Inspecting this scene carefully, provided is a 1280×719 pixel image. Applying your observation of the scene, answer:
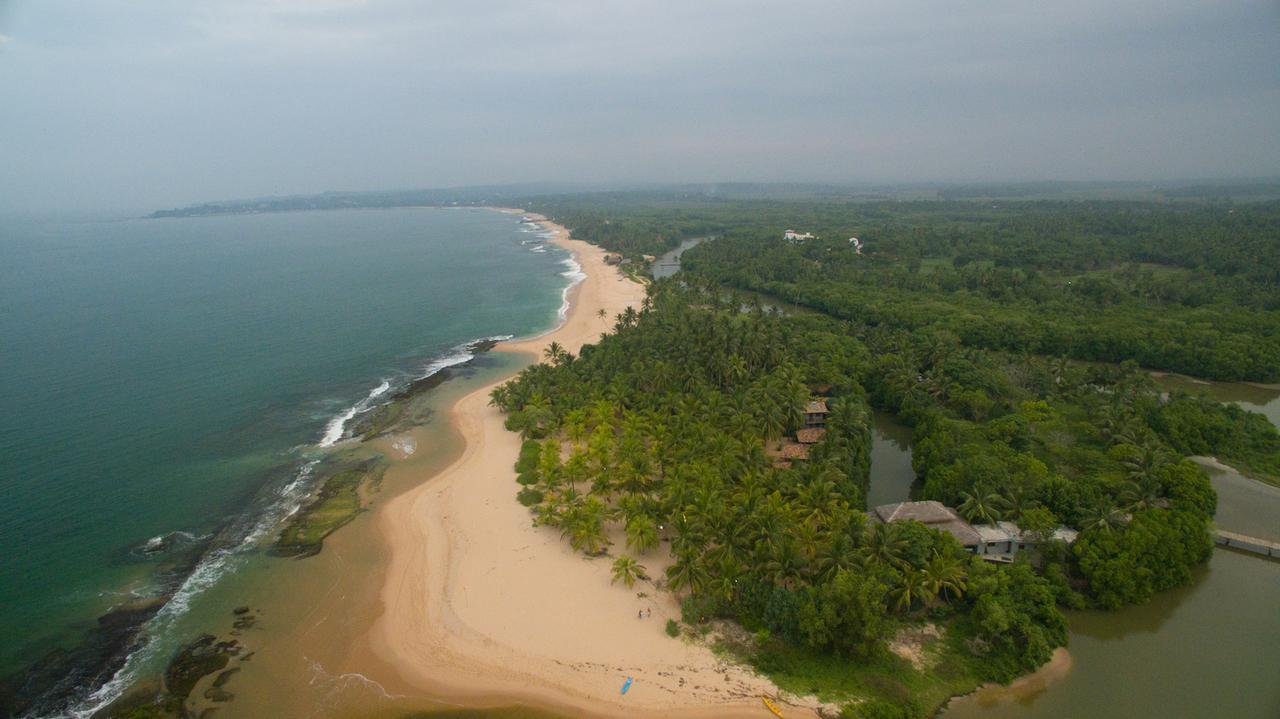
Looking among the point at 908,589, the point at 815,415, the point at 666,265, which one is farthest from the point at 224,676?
the point at 666,265

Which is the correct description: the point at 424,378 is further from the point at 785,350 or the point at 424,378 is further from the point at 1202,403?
the point at 1202,403

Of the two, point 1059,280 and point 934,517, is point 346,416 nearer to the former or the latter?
point 934,517

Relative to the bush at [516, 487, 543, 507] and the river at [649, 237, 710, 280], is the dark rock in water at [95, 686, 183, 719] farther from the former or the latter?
the river at [649, 237, 710, 280]

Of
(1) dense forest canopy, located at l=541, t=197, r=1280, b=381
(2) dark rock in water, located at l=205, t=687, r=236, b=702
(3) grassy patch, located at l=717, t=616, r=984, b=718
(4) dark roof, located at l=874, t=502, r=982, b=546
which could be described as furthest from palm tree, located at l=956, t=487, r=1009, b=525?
(1) dense forest canopy, located at l=541, t=197, r=1280, b=381

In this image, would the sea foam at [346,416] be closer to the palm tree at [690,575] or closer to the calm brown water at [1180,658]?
the palm tree at [690,575]

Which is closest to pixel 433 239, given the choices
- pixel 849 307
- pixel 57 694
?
pixel 849 307
